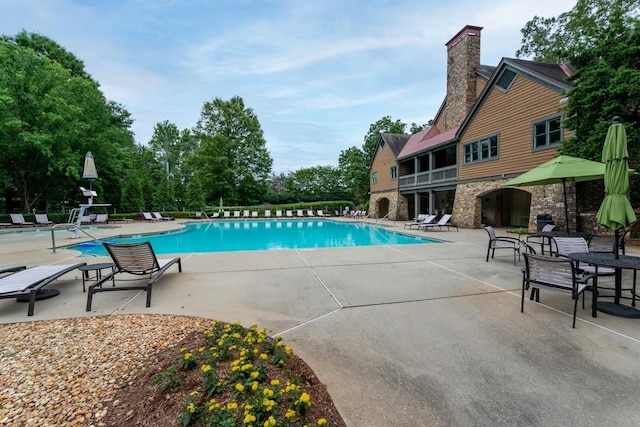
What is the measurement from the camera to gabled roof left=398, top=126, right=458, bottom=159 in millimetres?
17434

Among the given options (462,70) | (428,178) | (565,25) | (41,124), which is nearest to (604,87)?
(462,70)

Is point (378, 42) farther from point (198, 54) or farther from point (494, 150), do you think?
point (198, 54)

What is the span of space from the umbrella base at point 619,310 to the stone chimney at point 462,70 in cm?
1618

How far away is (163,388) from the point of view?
1.90 m

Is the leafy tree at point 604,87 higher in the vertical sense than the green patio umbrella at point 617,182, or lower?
higher

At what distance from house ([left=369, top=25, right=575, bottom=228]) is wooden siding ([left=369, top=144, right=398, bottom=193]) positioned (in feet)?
3.45

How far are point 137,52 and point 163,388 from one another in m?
17.7

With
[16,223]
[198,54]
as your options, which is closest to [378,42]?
[198,54]

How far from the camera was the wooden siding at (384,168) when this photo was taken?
23.0 metres

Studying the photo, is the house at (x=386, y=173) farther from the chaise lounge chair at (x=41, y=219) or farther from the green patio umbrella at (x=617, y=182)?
the chaise lounge chair at (x=41, y=219)

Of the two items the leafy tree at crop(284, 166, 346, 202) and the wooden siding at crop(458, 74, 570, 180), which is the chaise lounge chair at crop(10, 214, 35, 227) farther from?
the wooden siding at crop(458, 74, 570, 180)

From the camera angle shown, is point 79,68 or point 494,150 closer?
point 494,150

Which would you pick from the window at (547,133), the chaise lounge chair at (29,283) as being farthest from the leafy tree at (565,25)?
the chaise lounge chair at (29,283)

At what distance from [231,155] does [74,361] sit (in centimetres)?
3476
